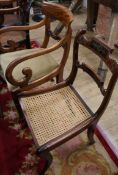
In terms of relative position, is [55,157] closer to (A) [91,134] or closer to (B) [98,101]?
(A) [91,134]

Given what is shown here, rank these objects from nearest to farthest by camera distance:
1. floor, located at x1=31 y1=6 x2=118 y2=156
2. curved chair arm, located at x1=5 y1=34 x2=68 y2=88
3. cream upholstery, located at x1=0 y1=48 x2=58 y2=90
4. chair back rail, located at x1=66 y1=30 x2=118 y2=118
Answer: chair back rail, located at x1=66 y1=30 x2=118 y2=118, curved chair arm, located at x1=5 y1=34 x2=68 y2=88, cream upholstery, located at x1=0 y1=48 x2=58 y2=90, floor, located at x1=31 y1=6 x2=118 y2=156

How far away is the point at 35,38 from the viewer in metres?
2.75

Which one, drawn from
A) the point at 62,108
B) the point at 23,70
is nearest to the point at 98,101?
the point at 62,108

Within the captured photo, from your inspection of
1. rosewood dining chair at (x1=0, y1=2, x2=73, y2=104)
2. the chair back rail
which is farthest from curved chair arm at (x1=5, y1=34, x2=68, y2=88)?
the chair back rail

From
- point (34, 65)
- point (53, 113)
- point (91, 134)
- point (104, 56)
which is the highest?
point (104, 56)

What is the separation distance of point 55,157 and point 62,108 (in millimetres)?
361

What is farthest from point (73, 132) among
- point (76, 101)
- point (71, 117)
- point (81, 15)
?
point (81, 15)

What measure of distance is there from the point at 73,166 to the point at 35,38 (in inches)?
74.9

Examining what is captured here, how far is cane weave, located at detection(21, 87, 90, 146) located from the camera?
112 centimetres

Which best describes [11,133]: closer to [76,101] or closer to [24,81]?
[24,81]

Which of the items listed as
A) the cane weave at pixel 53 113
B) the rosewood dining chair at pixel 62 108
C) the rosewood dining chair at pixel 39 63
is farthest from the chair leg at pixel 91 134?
the rosewood dining chair at pixel 39 63

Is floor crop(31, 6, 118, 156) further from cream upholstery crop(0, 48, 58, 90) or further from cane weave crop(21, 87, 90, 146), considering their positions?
cream upholstery crop(0, 48, 58, 90)

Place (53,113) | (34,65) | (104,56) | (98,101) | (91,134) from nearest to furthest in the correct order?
1. (104,56)
2. (53,113)
3. (91,134)
4. (34,65)
5. (98,101)

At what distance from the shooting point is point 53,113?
122 centimetres
